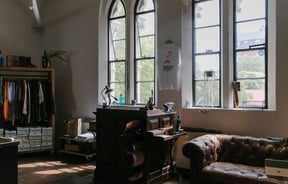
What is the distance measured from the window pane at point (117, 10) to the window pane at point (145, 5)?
0.41 meters

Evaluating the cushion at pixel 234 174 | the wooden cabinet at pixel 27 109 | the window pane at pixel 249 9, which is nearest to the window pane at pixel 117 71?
the wooden cabinet at pixel 27 109

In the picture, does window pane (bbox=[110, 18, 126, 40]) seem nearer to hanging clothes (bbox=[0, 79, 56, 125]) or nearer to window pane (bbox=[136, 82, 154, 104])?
window pane (bbox=[136, 82, 154, 104])

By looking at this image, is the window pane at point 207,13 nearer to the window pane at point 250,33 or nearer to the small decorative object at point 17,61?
the window pane at point 250,33

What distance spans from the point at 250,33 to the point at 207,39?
0.71 meters

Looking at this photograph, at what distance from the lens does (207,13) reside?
4.66 metres

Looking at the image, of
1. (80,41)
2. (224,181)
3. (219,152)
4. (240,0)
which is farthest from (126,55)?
(224,181)

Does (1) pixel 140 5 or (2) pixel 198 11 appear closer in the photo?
(2) pixel 198 11

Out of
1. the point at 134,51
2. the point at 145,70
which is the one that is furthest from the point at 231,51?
the point at 134,51

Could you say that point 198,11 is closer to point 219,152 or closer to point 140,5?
point 140,5

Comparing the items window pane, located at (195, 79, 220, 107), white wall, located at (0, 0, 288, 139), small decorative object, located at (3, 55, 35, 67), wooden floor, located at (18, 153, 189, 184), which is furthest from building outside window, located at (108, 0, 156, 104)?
small decorative object, located at (3, 55, 35, 67)

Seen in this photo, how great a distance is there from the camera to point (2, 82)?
5.57m

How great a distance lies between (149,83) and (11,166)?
130 inches

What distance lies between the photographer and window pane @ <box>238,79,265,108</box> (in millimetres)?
4145

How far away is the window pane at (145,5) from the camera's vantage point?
5301 mm
